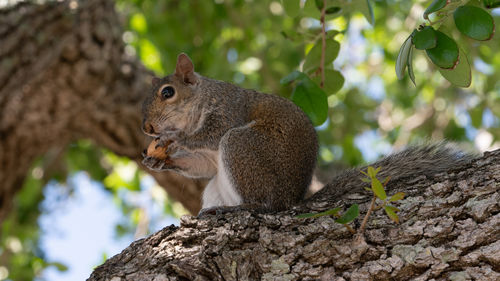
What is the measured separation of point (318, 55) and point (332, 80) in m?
0.11

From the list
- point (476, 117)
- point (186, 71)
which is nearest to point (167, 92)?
point (186, 71)

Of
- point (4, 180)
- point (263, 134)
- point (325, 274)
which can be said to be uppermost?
point (4, 180)

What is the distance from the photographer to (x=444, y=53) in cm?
142

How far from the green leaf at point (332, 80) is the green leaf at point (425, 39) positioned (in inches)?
25.0

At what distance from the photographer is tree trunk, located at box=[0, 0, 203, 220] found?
351 centimetres

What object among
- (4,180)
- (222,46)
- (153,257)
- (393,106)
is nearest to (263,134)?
(153,257)

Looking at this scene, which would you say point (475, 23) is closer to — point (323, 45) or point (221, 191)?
point (323, 45)

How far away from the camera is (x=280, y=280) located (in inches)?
57.6

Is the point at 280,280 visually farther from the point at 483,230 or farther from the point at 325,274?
the point at 483,230

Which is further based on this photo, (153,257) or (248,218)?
(248,218)

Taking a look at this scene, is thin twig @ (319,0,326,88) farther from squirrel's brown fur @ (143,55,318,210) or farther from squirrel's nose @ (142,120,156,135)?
squirrel's nose @ (142,120,156,135)

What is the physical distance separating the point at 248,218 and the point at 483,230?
64 cm

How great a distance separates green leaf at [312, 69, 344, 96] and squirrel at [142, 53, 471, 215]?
0.94ft

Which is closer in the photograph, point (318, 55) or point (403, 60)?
point (403, 60)
